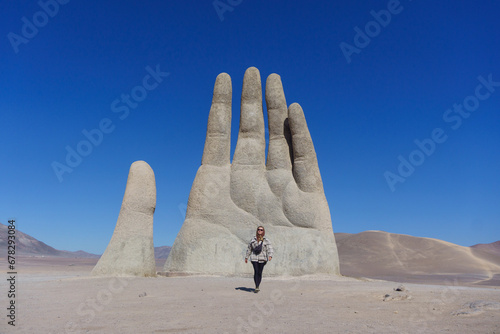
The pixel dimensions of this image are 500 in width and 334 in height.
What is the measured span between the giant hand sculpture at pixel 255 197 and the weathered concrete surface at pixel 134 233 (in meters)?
1.93

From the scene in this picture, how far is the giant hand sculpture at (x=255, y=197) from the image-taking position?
16.7 m

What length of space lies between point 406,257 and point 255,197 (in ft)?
121

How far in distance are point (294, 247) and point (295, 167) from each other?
11.6ft

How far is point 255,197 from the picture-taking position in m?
17.7

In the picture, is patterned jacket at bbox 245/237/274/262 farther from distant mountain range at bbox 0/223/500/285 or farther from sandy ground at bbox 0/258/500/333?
distant mountain range at bbox 0/223/500/285

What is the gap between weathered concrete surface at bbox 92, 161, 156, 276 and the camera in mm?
14734

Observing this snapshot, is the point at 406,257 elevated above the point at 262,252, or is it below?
above

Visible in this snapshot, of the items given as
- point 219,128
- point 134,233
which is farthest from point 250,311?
point 219,128

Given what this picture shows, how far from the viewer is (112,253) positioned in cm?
1484

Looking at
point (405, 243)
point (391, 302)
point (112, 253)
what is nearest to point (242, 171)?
point (112, 253)

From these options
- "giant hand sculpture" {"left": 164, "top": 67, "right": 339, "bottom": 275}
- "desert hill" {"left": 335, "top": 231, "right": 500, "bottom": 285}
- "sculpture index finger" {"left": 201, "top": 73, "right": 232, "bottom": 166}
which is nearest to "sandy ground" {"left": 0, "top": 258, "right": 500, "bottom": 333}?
"giant hand sculpture" {"left": 164, "top": 67, "right": 339, "bottom": 275}

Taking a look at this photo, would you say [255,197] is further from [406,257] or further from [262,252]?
[406,257]

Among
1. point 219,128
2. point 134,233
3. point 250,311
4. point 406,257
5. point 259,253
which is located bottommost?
point 250,311

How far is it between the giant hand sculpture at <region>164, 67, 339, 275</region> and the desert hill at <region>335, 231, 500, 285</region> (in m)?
24.5
